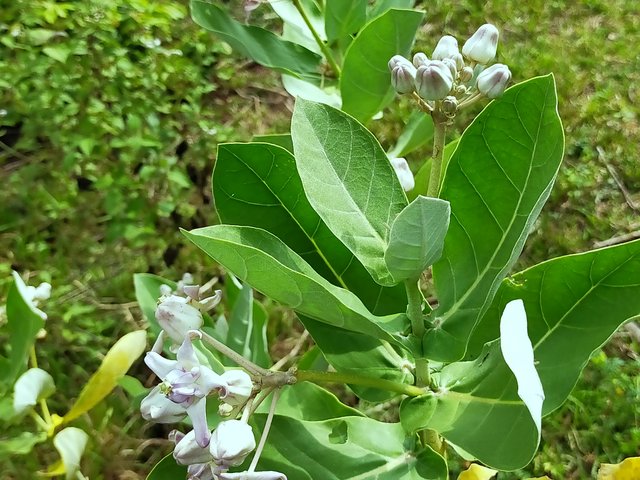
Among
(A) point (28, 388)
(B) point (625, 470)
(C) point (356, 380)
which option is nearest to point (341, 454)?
(C) point (356, 380)

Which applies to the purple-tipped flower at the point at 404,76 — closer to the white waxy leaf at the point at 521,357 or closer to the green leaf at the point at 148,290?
the white waxy leaf at the point at 521,357

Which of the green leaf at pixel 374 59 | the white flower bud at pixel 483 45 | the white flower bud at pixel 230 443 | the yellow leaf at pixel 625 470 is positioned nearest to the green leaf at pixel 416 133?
the green leaf at pixel 374 59

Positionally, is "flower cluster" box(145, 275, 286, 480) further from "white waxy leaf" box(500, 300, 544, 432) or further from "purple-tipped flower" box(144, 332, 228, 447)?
"white waxy leaf" box(500, 300, 544, 432)

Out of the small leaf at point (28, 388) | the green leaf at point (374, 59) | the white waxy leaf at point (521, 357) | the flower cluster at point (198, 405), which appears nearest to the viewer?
the white waxy leaf at point (521, 357)

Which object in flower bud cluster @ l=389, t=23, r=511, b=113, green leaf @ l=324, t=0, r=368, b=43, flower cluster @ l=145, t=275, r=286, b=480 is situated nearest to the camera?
flower cluster @ l=145, t=275, r=286, b=480

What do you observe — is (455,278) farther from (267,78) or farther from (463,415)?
(267,78)

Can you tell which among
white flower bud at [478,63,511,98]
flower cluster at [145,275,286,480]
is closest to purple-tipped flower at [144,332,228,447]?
flower cluster at [145,275,286,480]

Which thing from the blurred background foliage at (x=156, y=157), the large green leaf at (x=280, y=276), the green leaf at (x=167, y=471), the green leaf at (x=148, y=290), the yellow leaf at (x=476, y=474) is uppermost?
the large green leaf at (x=280, y=276)
